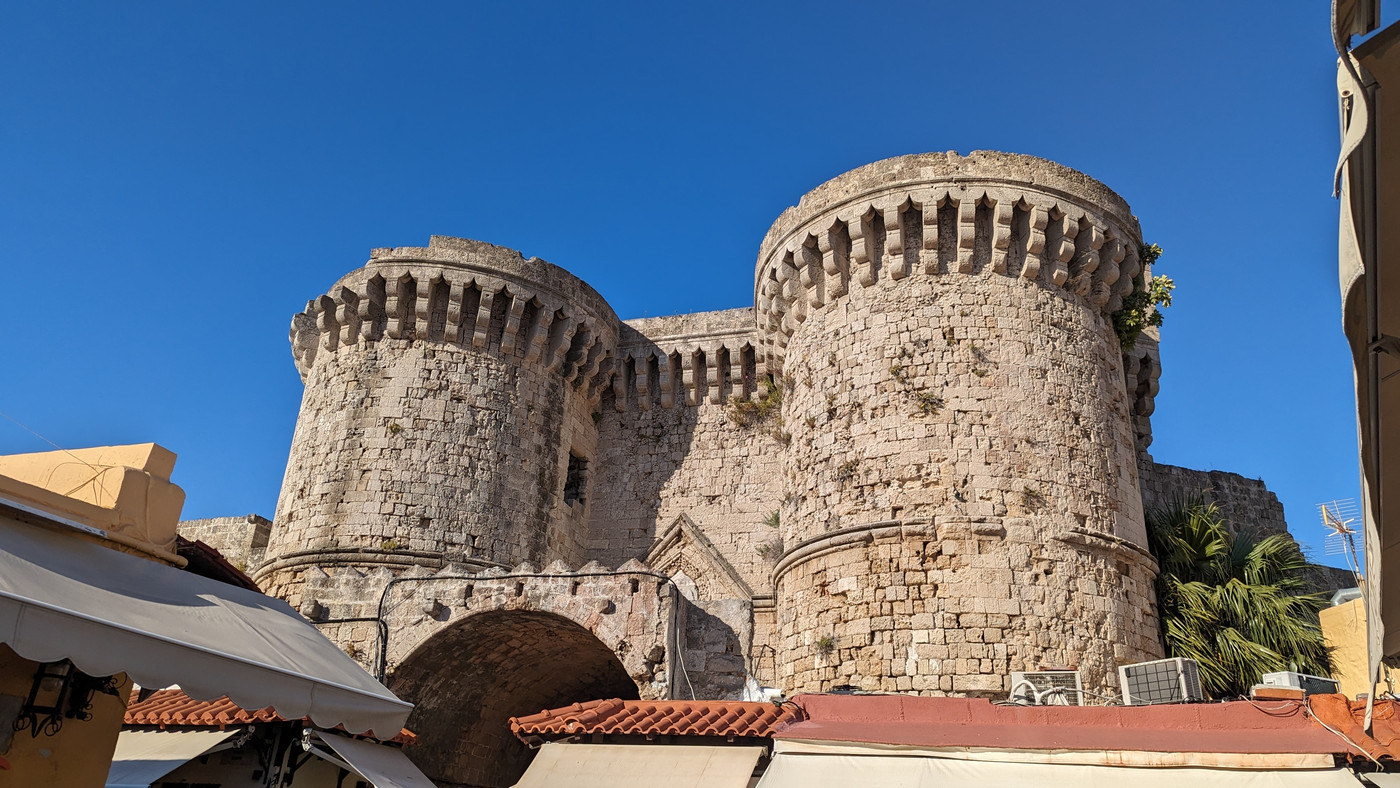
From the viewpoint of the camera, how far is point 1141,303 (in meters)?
13.1

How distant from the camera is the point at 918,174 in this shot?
40.3ft

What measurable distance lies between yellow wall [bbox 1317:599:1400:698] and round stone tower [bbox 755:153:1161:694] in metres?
2.12

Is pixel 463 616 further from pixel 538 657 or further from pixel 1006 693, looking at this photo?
pixel 1006 693

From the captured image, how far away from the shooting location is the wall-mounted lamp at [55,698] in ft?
18.6

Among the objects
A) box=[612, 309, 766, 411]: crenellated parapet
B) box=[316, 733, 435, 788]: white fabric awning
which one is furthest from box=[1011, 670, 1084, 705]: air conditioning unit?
box=[612, 309, 766, 411]: crenellated parapet

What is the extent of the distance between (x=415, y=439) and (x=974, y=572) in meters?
8.34

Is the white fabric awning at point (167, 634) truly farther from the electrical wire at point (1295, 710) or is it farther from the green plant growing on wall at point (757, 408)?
the green plant growing on wall at point (757, 408)

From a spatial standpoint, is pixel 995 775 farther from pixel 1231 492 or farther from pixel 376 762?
pixel 1231 492

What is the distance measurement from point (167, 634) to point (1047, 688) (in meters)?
7.02

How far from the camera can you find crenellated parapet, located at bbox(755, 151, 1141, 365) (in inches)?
475

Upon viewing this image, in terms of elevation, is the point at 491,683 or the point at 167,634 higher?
the point at 491,683

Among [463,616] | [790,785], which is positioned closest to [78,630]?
[790,785]

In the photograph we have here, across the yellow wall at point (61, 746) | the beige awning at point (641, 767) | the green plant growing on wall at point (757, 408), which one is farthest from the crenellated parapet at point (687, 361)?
the yellow wall at point (61, 746)

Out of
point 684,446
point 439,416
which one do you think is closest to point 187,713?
point 439,416
